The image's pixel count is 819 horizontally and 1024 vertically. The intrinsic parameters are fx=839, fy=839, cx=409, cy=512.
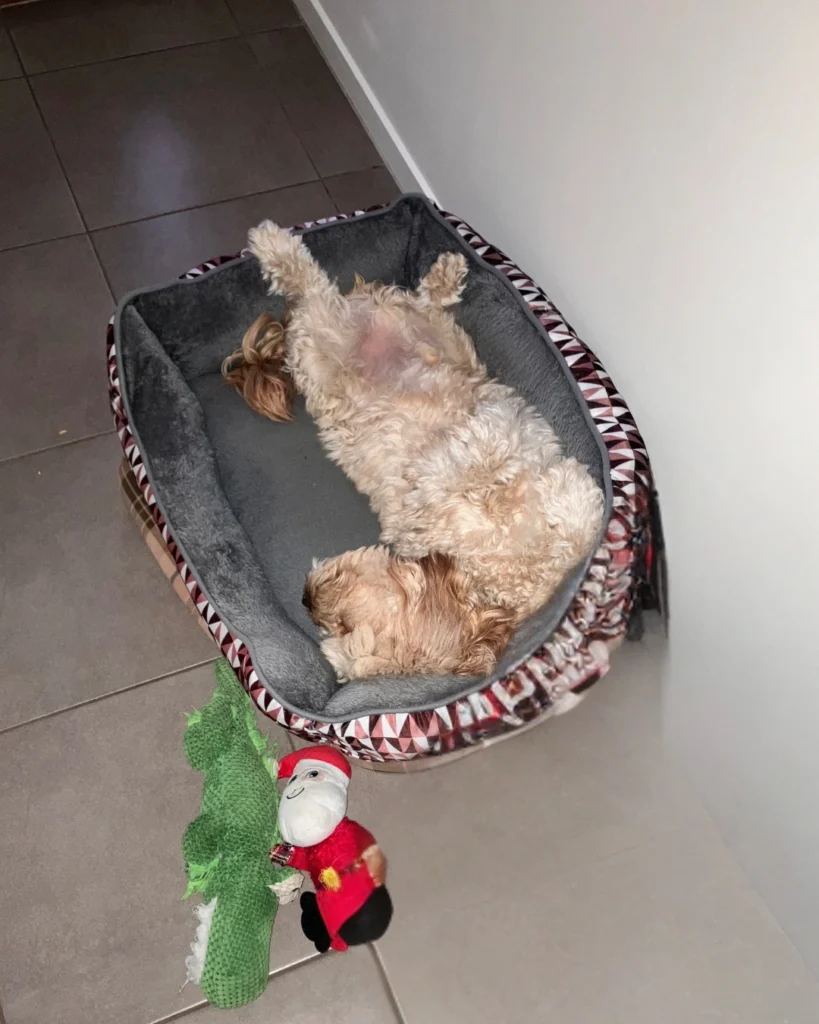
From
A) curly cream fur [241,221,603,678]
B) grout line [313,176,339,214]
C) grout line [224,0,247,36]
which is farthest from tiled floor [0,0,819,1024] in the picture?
grout line [224,0,247,36]

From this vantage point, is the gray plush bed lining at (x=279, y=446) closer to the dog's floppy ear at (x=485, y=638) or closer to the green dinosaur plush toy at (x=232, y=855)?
the dog's floppy ear at (x=485, y=638)

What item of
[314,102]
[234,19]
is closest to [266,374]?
[314,102]

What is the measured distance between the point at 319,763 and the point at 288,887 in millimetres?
270

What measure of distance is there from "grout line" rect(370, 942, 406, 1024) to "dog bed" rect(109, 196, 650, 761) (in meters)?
0.42

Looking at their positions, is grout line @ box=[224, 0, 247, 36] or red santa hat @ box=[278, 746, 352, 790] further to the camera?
grout line @ box=[224, 0, 247, 36]

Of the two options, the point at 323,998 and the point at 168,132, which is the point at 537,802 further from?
the point at 168,132

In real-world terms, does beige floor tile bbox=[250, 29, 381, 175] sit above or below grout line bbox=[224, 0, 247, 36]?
below

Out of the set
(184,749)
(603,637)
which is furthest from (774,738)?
(184,749)

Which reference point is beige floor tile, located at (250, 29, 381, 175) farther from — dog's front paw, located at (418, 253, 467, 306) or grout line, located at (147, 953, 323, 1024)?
grout line, located at (147, 953, 323, 1024)

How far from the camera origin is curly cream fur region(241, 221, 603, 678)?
1798 millimetres

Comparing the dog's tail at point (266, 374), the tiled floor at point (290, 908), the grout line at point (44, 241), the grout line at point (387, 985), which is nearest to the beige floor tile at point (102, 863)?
the tiled floor at point (290, 908)

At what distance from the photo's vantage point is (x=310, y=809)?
167 centimetres

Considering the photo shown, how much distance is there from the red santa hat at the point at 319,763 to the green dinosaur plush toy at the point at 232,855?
0.09 meters

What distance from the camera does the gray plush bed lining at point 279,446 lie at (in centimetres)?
185
